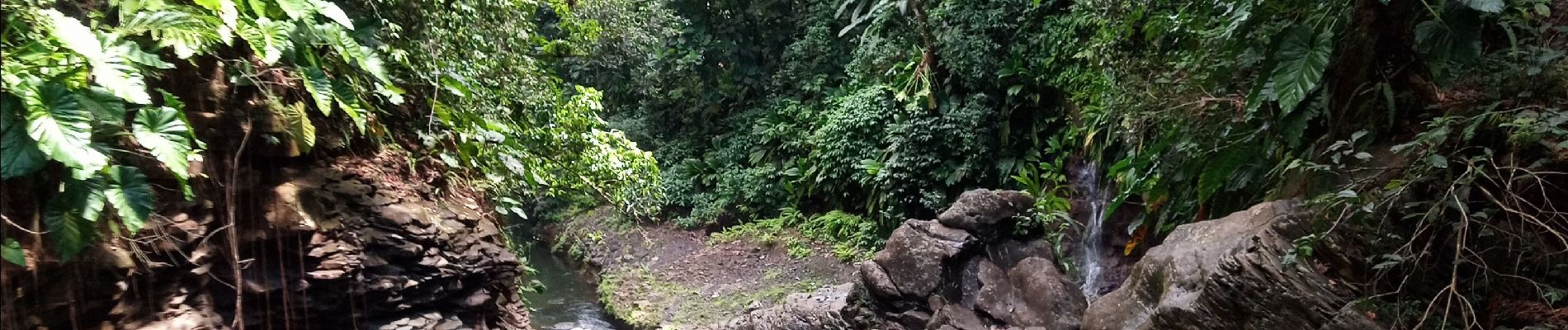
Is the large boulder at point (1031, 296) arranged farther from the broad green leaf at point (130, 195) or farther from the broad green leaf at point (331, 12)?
the broad green leaf at point (130, 195)

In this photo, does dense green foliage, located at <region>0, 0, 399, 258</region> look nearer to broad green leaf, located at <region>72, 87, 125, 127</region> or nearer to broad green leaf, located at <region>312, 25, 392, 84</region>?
broad green leaf, located at <region>72, 87, 125, 127</region>

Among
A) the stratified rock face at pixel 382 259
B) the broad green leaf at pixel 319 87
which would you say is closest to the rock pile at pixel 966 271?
the stratified rock face at pixel 382 259

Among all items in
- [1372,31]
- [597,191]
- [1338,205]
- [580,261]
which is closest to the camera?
[1338,205]

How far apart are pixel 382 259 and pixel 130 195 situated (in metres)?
1.51

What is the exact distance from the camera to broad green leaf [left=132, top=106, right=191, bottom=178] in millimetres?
2646

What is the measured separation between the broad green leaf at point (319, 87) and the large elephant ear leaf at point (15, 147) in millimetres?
1127

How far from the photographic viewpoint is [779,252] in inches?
473

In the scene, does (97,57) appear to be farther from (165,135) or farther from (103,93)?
(165,135)

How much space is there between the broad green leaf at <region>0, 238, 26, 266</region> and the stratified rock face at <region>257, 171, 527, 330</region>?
108 centimetres

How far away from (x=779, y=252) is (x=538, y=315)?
3464 millimetres

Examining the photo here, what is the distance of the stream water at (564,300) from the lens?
35.8 ft

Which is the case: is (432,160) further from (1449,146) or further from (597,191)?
(1449,146)

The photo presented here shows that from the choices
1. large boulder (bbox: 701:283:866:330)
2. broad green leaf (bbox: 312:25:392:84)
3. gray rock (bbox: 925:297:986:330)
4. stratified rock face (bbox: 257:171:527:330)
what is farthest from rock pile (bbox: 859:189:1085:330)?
broad green leaf (bbox: 312:25:392:84)

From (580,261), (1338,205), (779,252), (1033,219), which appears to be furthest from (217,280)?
(580,261)
